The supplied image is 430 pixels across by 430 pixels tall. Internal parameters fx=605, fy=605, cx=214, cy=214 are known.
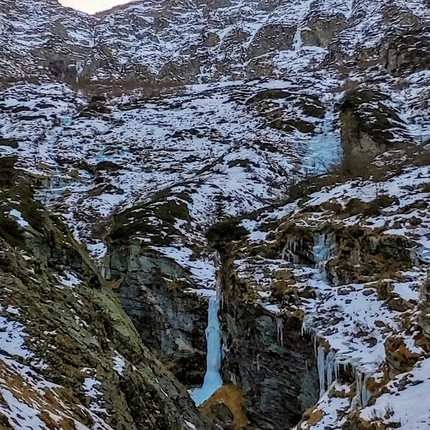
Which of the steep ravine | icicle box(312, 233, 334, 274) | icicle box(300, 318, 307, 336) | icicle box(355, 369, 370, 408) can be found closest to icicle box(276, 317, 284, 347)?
the steep ravine

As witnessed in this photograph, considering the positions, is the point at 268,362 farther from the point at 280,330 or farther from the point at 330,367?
the point at 330,367

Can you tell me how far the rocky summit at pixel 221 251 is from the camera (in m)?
7.77

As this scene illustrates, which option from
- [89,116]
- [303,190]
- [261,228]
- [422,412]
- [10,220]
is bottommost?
[422,412]

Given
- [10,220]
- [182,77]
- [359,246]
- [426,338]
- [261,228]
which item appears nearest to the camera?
[426,338]

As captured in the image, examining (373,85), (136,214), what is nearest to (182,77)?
(373,85)

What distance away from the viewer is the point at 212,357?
1944cm

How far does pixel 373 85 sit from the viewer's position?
4247 centimetres

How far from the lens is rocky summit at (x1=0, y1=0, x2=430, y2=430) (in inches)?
306

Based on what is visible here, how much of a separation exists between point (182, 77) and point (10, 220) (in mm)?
71235

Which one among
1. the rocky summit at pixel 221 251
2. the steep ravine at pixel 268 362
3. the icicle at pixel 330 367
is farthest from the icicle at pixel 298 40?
the icicle at pixel 330 367

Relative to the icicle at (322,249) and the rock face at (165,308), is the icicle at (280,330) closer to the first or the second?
the icicle at (322,249)

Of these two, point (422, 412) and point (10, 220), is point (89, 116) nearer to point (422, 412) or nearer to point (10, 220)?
point (10, 220)

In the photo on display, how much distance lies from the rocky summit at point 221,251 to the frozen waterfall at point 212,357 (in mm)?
70

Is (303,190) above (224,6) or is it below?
below
